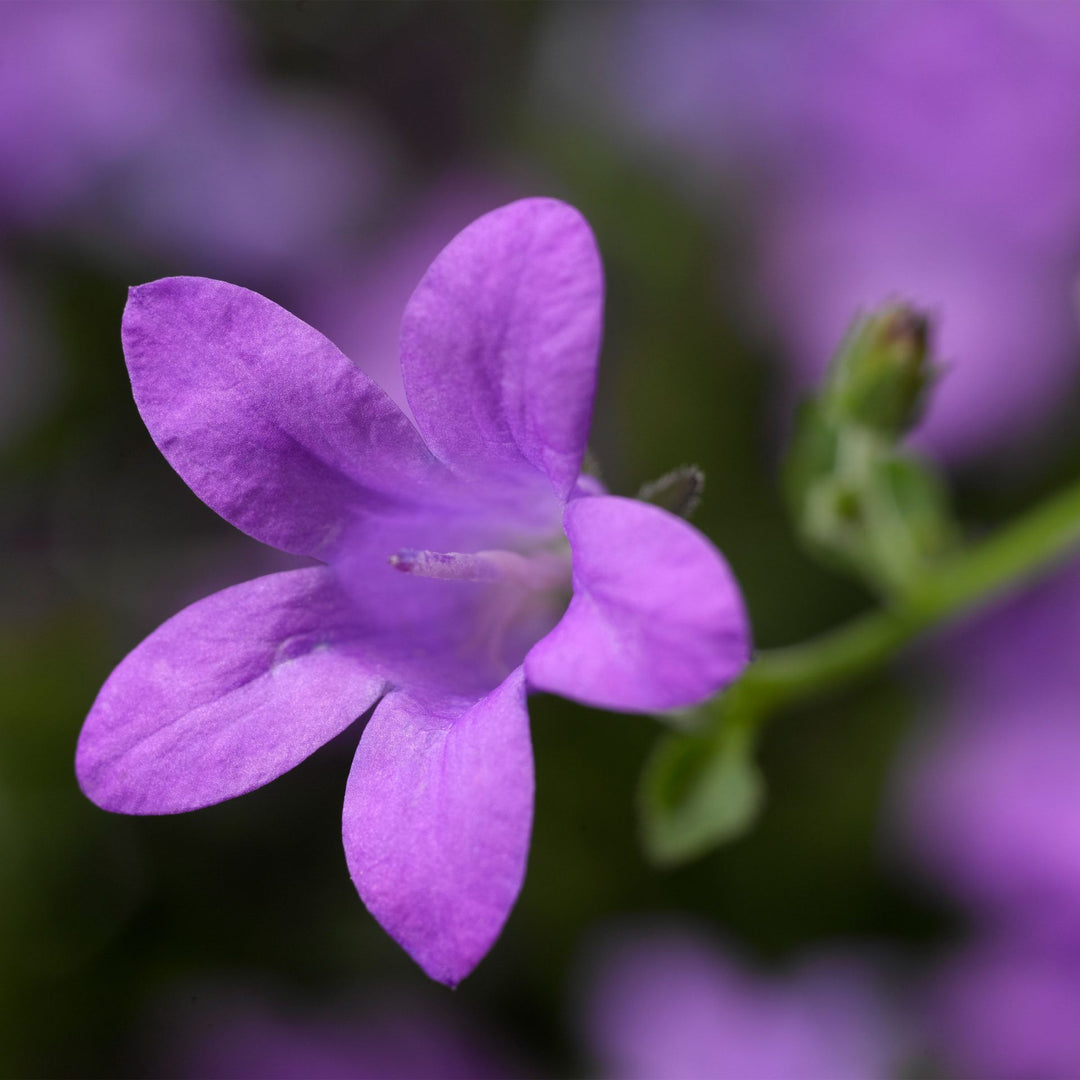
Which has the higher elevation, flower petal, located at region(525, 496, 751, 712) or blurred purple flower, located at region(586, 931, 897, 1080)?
flower petal, located at region(525, 496, 751, 712)

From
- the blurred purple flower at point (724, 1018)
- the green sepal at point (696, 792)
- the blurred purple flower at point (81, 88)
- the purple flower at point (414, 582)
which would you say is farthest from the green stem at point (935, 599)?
the blurred purple flower at point (81, 88)

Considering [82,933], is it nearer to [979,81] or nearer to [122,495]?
[122,495]

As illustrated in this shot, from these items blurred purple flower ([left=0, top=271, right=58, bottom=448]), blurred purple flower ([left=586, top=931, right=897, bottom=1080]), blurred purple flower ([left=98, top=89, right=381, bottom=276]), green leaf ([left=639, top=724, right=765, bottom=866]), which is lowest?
blurred purple flower ([left=586, top=931, right=897, bottom=1080])

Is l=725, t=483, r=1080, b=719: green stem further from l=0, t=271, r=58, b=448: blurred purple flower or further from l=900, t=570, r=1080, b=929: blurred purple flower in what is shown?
l=0, t=271, r=58, b=448: blurred purple flower

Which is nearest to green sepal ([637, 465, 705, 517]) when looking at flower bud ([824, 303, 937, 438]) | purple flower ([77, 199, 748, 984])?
purple flower ([77, 199, 748, 984])

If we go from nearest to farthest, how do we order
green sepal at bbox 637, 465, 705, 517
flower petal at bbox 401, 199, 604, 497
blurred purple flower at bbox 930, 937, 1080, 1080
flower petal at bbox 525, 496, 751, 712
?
flower petal at bbox 525, 496, 751, 712 → flower petal at bbox 401, 199, 604, 497 → green sepal at bbox 637, 465, 705, 517 → blurred purple flower at bbox 930, 937, 1080, 1080

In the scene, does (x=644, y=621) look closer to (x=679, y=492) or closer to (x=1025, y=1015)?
(x=679, y=492)

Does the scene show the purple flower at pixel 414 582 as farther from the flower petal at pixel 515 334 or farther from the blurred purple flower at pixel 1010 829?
the blurred purple flower at pixel 1010 829

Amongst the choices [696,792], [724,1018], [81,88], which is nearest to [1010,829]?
[724,1018]
